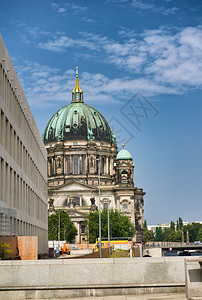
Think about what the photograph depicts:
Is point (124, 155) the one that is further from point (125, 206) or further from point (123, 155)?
point (125, 206)

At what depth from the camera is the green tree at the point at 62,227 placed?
477 feet

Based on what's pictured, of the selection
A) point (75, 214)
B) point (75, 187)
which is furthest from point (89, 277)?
point (75, 187)

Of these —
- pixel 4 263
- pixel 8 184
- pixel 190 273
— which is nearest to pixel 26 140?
pixel 8 184

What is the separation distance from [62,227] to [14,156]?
107647 millimetres

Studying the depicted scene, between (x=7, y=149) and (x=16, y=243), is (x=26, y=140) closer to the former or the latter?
(x=7, y=149)

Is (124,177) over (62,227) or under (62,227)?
over

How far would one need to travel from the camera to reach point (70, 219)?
154 metres

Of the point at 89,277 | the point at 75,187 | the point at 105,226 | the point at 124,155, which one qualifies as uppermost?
the point at 124,155

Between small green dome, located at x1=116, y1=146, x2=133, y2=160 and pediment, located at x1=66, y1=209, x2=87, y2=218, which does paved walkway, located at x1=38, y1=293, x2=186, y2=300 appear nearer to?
pediment, located at x1=66, y1=209, x2=87, y2=218

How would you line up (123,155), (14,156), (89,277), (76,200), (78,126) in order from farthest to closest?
(78,126) → (123,155) → (76,200) → (14,156) → (89,277)

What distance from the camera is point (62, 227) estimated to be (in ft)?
485

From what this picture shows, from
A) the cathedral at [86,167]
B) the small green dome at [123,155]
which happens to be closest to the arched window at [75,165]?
the cathedral at [86,167]

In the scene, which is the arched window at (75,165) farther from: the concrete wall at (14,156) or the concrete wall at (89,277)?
the concrete wall at (89,277)

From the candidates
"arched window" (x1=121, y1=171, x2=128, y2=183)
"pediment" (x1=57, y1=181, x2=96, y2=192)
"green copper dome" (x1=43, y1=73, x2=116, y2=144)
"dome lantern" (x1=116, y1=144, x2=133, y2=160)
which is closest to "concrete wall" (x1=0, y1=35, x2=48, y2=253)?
"pediment" (x1=57, y1=181, x2=96, y2=192)
